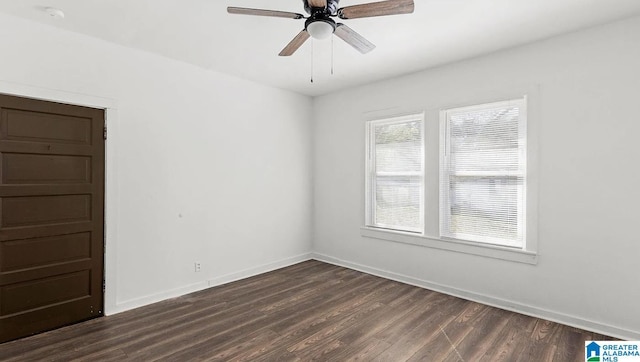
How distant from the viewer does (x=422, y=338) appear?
9.09 ft

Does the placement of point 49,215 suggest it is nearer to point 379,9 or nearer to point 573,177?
point 379,9

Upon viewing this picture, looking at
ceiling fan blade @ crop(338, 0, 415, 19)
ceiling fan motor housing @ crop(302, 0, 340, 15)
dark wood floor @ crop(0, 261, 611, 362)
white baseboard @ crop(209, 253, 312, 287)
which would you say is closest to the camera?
ceiling fan blade @ crop(338, 0, 415, 19)

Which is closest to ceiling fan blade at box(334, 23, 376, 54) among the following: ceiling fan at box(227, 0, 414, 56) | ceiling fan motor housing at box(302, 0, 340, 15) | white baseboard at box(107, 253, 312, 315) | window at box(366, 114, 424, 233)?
ceiling fan at box(227, 0, 414, 56)

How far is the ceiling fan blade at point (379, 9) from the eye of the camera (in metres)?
1.88

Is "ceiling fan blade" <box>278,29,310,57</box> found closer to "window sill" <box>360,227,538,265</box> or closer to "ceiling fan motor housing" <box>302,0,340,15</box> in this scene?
"ceiling fan motor housing" <box>302,0,340,15</box>

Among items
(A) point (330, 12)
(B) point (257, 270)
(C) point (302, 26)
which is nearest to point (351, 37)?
(A) point (330, 12)

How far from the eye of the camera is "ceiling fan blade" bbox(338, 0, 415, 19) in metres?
1.88

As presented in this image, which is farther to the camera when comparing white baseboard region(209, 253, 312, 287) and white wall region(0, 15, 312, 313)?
white baseboard region(209, 253, 312, 287)

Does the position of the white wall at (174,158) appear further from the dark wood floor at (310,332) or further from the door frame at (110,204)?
the dark wood floor at (310,332)

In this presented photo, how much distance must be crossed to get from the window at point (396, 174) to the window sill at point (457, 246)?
0.38 ft

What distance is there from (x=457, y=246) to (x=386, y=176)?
133 cm

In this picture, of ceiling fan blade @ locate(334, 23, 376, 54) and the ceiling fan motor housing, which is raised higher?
the ceiling fan motor housing

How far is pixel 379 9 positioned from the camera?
1.95 meters

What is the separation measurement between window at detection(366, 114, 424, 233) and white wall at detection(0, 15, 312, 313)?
1289 millimetres
